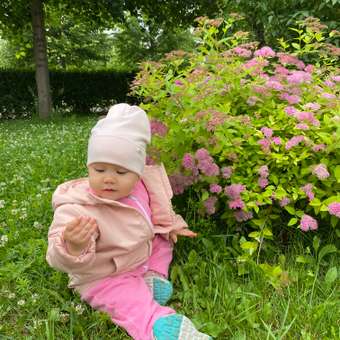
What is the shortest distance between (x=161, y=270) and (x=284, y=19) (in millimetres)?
4766

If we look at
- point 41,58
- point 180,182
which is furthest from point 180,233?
point 41,58

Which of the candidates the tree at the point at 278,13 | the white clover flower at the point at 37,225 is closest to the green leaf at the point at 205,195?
the white clover flower at the point at 37,225

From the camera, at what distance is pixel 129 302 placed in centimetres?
214

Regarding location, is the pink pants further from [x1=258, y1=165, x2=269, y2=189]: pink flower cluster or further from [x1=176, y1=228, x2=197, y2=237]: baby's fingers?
[x1=258, y1=165, x2=269, y2=189]: pink flower cluster

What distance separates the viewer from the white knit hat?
2.18m

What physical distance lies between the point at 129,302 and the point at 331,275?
3.76ft

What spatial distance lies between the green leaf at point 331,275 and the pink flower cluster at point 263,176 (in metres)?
0.60

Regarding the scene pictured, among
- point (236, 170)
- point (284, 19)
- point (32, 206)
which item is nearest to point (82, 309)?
point (236, 170)

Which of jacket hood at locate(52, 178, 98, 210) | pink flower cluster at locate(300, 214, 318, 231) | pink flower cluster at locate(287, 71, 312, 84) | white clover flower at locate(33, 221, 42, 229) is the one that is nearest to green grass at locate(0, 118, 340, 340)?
white clover flower at locate(33, 221, 42, 229)

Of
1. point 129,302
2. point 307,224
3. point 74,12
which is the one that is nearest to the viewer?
point 129,302

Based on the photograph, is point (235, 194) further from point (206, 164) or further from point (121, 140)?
point (121, 140)

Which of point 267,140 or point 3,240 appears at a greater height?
point 267,140

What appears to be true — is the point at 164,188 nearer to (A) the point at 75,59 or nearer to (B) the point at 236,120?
(B) the point at 236,120

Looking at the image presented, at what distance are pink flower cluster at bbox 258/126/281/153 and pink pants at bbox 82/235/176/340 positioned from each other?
1.01 metres
